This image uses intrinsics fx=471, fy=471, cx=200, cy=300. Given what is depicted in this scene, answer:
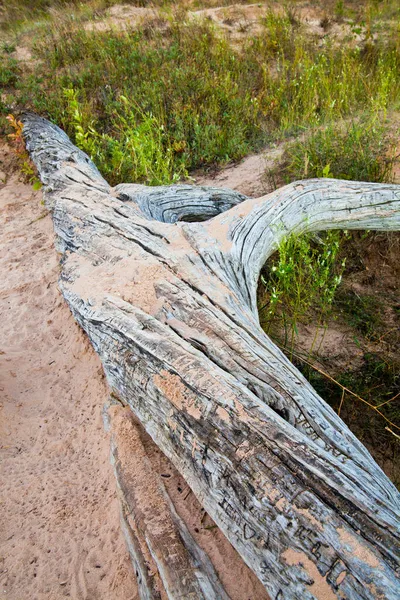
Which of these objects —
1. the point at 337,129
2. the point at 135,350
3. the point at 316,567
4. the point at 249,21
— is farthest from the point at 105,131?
the point at 316,567

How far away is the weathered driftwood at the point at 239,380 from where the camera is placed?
1518 millimetres

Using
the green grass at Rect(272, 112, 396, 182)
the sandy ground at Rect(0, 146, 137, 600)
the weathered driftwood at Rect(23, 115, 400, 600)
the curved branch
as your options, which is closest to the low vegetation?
the green grass at Rect(272, 112, 396, 182)

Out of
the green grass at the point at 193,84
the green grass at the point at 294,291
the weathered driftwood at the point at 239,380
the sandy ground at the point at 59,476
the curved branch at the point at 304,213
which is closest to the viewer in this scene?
the weathered driftwood at the point at 239,380

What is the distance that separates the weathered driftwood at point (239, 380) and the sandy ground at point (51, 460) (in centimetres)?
53

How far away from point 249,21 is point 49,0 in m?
4.67

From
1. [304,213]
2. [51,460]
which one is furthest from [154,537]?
[304,213]

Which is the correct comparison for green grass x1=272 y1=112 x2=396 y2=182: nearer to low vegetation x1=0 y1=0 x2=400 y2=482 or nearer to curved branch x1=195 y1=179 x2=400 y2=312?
low vegetation x1=0 y1=0 x2=400 y2=482

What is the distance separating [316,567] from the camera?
1.46m

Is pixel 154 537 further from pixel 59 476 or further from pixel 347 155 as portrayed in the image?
pixel 347 155

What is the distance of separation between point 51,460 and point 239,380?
1.41 meters

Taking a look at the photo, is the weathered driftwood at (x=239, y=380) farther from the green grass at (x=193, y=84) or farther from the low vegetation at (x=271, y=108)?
the green grass at (x=193, y=84)

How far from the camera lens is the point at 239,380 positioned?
2.09 metres

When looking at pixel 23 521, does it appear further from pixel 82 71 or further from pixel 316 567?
pixel 82 71

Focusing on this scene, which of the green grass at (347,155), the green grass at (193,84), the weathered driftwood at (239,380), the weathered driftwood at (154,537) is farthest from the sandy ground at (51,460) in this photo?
the green grass at (347,155)
